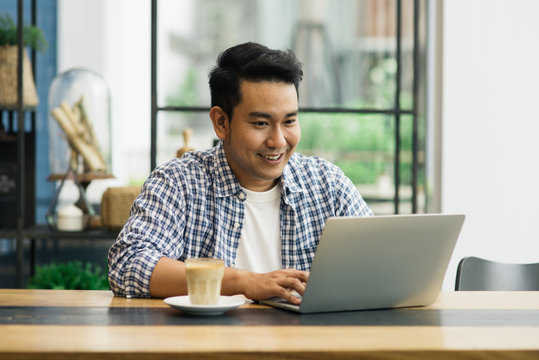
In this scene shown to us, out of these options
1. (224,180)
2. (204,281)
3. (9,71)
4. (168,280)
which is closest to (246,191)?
(224,180)

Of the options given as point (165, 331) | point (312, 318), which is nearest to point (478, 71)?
point (312, 318)

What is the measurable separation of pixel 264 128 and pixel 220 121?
0.18 meters

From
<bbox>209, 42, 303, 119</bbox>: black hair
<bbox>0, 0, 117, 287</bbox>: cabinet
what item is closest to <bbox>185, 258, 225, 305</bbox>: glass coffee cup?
<bbox>209, 42, 303, 119</bbox>: black hair

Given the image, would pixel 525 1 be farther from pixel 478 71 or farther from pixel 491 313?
pixel 491 313

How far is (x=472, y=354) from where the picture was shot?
118 cm

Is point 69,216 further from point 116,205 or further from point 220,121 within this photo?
point 220,121

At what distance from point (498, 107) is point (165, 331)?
2619 millimetres

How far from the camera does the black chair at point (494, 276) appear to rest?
2.16 meters

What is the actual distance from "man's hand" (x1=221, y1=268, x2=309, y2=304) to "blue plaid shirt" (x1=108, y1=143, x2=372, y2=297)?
10.0 inches

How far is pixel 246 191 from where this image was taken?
2014mm

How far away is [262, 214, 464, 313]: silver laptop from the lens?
1381mm

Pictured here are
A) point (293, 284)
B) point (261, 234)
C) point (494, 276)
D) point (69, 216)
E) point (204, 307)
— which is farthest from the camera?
point (69, 216)

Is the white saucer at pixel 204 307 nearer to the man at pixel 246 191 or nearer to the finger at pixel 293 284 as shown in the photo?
the finger at pixel 293 284

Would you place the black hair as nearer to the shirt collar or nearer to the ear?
the ear
